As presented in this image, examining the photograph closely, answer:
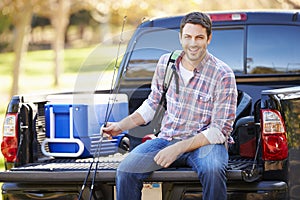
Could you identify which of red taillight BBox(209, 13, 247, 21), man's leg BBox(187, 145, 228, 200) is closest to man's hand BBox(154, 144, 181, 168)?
man's leg BBox(187, 145, 228, 200)

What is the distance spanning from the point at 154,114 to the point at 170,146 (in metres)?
0.53

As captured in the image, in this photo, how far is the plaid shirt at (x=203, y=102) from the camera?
16.7 feet

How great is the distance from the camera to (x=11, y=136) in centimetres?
559

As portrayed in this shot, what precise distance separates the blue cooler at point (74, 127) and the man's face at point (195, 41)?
2.97 ft

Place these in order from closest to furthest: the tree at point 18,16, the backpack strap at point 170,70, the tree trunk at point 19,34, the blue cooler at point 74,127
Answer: the backpack strap at point 170,70 < the blue cooler at point 74,127 < the tree at point 18,16 < the tree trunk at point 19,34

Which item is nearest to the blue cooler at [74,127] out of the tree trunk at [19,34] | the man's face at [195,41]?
the man's face at [195,41]

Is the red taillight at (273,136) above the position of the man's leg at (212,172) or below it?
above

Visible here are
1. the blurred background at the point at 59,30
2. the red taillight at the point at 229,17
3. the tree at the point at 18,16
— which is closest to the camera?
the red taillight at the point at 229,17

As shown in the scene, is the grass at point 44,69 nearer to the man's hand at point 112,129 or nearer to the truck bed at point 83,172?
the man's hand at point 112,129

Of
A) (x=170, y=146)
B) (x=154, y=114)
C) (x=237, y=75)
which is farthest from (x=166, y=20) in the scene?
(x=170, y=146)

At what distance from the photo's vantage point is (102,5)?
28.2 m

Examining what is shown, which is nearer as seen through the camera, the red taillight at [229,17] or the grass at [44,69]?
the grass at [44,69]

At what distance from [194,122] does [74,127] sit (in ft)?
3.34

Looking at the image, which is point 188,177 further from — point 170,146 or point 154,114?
point 154,114
